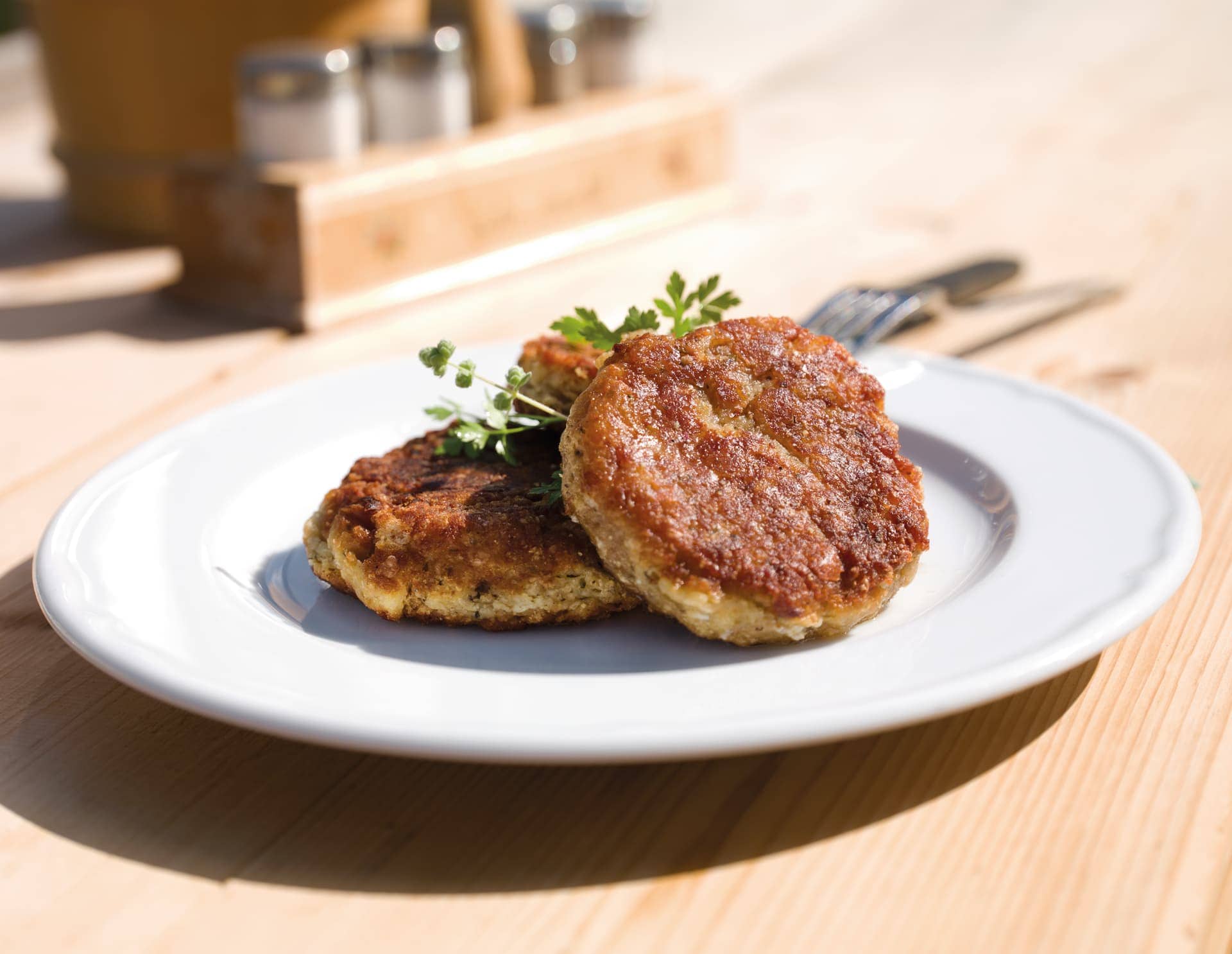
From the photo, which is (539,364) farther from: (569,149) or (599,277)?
(569,149)

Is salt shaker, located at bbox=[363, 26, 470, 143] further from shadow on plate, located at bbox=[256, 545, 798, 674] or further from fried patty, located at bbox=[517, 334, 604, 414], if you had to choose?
shadow on plate, located at bbox=[256, 545, 798, 674]

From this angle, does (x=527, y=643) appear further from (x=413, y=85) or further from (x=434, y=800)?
(x=413, y=85)

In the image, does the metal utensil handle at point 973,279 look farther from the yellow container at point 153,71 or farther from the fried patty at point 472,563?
the yellow container at point 153,71

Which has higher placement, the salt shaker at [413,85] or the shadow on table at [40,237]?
the salt shaker at [413,85]

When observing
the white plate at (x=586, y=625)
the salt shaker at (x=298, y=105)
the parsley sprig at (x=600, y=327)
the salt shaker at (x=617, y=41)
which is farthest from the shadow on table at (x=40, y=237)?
the parsley sprig at (x=600, y=327)

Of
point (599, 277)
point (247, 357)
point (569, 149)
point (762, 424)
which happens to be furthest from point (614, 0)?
point (762, 424)
